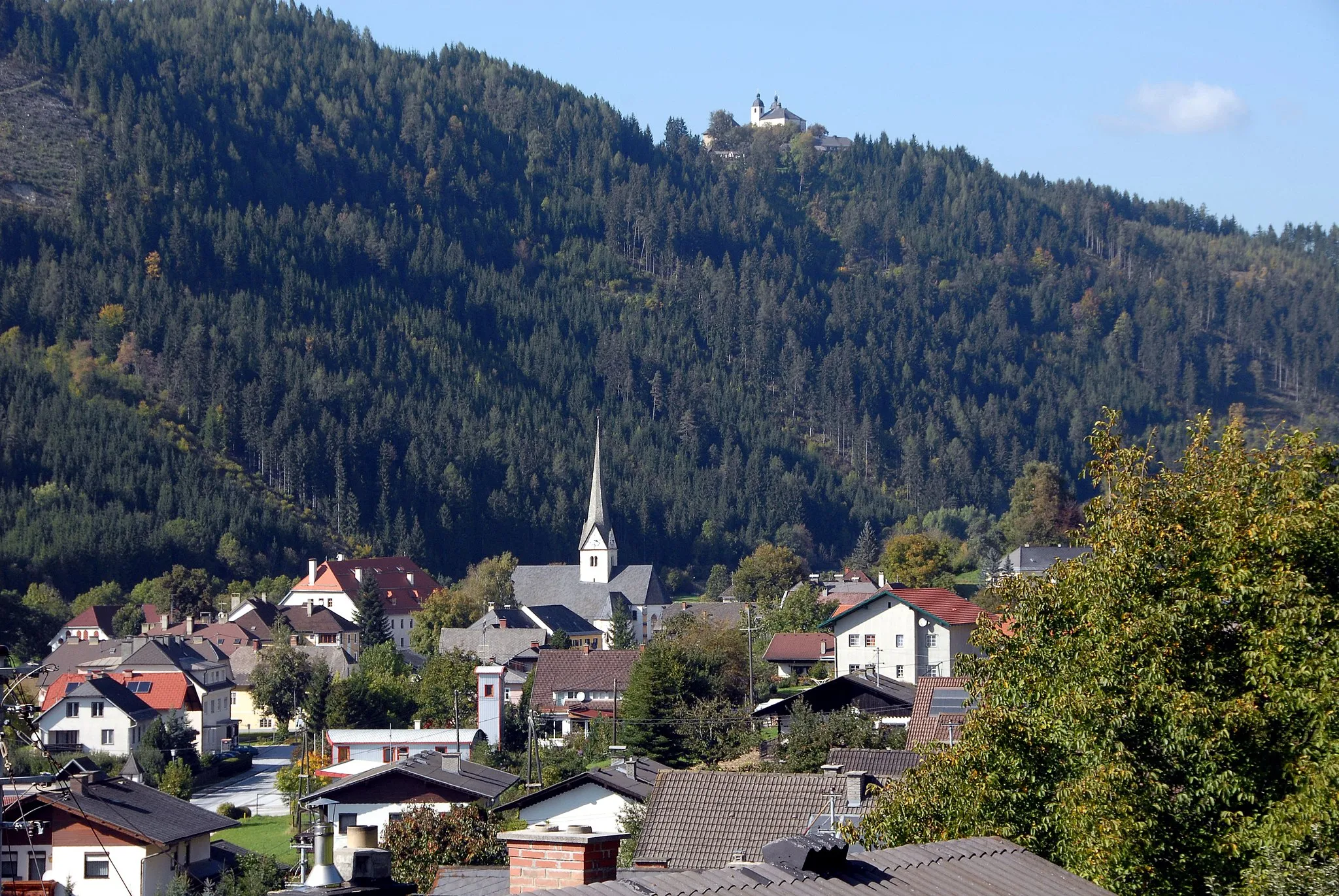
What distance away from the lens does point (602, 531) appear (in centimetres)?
14062

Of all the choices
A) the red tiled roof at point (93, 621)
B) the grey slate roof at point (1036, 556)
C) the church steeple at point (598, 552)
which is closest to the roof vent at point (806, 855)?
the grey slate roof at point (1036, 556)

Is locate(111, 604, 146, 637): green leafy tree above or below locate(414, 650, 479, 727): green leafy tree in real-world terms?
above

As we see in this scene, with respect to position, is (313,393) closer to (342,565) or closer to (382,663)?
(342,565)

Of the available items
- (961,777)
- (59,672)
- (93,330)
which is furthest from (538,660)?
(93,330)

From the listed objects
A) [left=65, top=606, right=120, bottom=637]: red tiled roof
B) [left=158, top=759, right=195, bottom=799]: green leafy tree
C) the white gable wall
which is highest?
[left=65, top=606, right=120, bottom=637]: red tiled roof

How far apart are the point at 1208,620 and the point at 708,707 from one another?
33.1m

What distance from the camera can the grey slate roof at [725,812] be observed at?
24141 millimetres

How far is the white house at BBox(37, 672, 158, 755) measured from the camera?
63.7 metres

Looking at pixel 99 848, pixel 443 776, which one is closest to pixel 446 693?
pixel 443 776

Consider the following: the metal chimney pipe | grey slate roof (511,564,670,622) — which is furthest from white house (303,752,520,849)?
grey slate roof (511,564,670,622)

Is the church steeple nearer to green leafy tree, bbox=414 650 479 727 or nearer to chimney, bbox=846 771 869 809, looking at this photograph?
green leafy tree, bbox=414 650 479 727

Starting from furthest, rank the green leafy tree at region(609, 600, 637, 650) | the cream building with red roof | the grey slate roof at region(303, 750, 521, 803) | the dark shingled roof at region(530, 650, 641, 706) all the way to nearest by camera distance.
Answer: the cream building with red roof, the green leafy tree at region(609, 600, 637, 650), the dark shingled roof at region(530, 650, 641, 706), the grey slate roof at region(303, 750, 521, 803)

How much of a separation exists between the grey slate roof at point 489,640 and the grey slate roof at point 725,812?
63.4 m

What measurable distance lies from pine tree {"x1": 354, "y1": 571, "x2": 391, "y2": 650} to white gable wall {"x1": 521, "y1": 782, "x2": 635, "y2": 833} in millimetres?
65148
